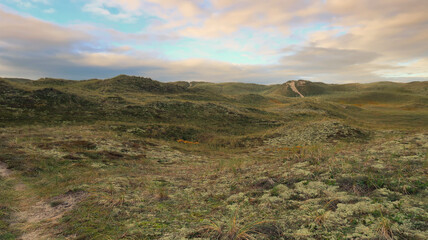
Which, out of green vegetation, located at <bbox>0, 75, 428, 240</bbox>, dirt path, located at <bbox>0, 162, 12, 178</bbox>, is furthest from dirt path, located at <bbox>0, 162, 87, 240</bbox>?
dirt path, located at <bbox>0, 162, 12, 178</bbox>

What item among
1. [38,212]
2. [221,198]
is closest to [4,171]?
[38,212]

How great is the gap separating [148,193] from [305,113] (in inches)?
2437

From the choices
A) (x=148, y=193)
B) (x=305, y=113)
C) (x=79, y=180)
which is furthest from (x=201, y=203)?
(x=305, y=113)

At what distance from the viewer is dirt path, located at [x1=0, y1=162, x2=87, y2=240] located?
5300mm

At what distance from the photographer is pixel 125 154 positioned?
56.5 feet

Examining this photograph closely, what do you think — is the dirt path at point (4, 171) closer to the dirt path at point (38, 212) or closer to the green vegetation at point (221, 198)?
the green vegetation at point (221, 198)

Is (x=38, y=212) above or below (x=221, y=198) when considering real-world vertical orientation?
below

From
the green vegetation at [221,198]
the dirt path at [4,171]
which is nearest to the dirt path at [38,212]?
the green vegetation at [221,198]

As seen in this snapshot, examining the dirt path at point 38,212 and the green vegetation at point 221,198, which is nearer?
the green vegetation at point 221,198

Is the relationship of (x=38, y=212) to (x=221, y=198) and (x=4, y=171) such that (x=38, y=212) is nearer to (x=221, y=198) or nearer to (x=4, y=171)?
(x=221, y=198)

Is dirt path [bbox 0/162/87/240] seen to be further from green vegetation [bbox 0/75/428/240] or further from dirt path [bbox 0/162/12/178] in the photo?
dirt path [bbox 0/162/12/178]

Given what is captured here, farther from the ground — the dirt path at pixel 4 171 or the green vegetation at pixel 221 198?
the green vegetation at pixel 221 198

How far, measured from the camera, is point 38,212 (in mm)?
6562

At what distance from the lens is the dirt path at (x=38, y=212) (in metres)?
5.30
